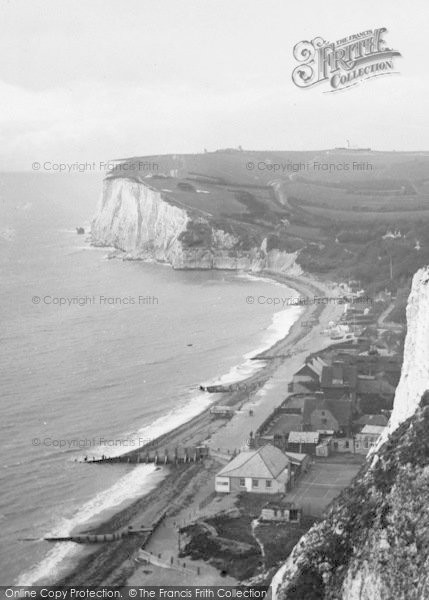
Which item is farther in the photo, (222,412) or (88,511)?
(222,412)

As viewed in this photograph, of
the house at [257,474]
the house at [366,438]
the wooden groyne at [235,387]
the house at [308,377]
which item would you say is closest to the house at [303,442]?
the house at [366,438]

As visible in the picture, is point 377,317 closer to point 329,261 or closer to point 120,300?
point 120,300

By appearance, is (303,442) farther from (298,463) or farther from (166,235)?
(166,235)

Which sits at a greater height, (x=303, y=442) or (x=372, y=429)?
(x=372, y=429)

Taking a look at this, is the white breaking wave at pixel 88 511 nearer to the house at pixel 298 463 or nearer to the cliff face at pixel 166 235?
the house at pixel 298 463

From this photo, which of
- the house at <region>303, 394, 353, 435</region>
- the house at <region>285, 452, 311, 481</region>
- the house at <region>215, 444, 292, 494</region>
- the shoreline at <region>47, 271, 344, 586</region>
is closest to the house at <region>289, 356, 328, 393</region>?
the shoreline at <region>47, 271, 344, 586</region>

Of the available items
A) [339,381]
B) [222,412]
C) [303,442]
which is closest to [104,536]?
[303,442]

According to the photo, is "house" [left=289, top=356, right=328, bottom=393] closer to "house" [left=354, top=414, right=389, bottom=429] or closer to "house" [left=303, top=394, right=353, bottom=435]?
"house" [left=303, top=394, right=353, bottom=435]
